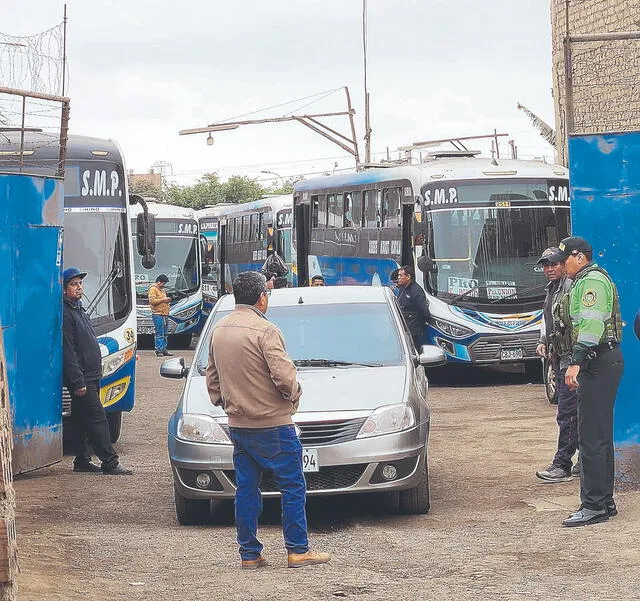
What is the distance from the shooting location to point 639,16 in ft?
79.6

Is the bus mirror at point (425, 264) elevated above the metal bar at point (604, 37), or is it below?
below

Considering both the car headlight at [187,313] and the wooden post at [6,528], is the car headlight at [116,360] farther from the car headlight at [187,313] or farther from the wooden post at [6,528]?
the car headlight at [187,313]

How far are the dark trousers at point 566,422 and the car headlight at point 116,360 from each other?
15.4 ft

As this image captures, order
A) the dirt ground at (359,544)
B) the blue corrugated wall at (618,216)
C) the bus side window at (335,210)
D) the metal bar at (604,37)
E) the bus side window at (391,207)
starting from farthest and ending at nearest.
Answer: the bus side window at (335,210)
the bus side window at (391,207)
the blue corrugated wall at (618,216)
the metal bar at (604,37)
the dirt ground at (359,544)

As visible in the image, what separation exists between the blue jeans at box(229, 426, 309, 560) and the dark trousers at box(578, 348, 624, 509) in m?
2.08

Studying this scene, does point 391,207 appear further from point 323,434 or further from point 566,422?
point 323,434

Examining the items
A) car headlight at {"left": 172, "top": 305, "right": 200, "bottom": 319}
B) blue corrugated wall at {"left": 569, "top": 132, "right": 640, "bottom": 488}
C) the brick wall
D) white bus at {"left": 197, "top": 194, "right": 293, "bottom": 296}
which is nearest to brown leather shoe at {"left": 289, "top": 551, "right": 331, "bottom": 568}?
blue corrugated wall at {"left": 569, "top": 132, "right": 640, "bottom": 488}

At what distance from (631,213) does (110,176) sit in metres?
6.50

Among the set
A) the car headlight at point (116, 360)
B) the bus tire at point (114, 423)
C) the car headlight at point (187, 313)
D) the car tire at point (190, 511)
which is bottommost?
the car tire at point (190, 511)

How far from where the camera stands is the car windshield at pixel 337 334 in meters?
10.1

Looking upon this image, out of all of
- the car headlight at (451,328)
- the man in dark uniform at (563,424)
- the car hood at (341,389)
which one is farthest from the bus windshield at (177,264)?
the car hood at (341,389)

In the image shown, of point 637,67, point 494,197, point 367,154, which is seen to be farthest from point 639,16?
point 637,67

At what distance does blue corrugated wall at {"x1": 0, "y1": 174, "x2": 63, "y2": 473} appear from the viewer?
10773 millimetres

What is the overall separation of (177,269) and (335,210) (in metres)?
6.01
